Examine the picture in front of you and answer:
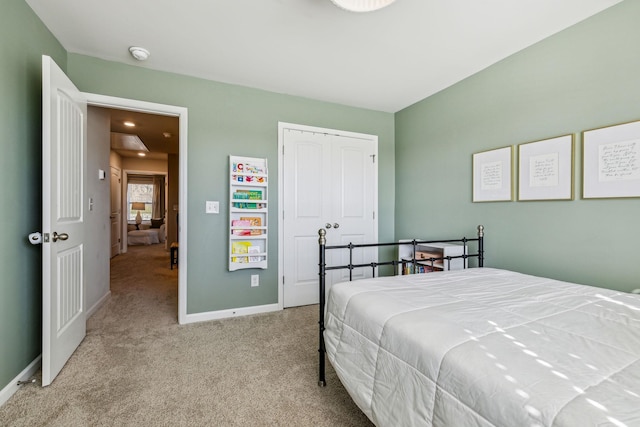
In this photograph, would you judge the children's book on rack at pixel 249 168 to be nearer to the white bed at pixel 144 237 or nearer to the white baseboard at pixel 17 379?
the white baseboard at pixel 17 379

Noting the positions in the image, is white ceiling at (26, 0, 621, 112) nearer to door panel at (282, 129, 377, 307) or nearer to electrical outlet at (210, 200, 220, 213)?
door panel at (282, 129, 377, 307)

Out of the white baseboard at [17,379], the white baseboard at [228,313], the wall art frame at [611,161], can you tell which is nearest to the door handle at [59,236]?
the white baseboard at [17,379]

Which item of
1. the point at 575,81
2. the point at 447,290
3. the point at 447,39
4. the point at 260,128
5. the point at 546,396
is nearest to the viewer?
the point at 546,396

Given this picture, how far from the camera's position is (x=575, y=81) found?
210 cm

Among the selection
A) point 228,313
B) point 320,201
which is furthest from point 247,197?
point 228,313

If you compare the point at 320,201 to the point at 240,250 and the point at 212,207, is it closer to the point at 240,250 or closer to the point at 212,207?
the point at 240,250

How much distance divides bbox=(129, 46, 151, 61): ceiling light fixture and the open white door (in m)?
0.57

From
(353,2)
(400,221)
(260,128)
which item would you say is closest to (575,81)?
(353,2)

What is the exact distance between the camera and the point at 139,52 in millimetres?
2459

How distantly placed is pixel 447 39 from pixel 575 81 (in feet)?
3.18

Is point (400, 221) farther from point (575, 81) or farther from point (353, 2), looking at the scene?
point (353, 2)

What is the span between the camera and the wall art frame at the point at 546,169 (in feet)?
6.96

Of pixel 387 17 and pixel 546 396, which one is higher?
pixel 387 17

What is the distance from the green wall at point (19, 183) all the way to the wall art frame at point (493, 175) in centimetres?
359
